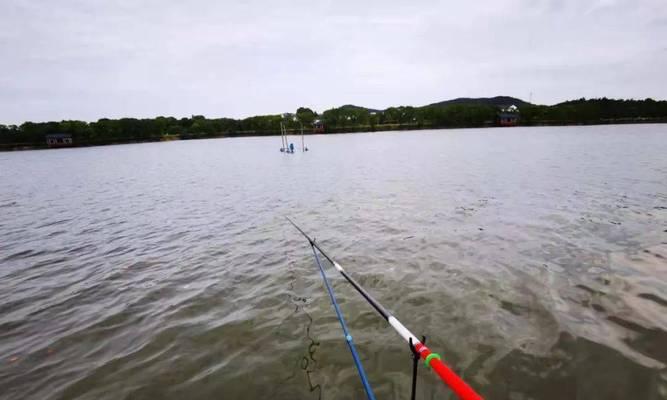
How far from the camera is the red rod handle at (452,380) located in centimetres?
201

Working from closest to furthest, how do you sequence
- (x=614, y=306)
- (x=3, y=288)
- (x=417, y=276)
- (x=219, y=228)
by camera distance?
(x=614, y=306) → (x=417, y=276) → (x=3, y=288) → (x=219, y=228)

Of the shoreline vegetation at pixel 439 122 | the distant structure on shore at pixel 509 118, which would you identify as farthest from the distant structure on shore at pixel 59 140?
the distant structure on shore at pixel 509 118

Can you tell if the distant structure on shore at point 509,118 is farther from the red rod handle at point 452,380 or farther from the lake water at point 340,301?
the red rod handle at point 452,380

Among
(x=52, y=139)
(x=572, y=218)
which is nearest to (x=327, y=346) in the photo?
(x=572, y=218)

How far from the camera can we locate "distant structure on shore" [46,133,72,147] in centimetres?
13975

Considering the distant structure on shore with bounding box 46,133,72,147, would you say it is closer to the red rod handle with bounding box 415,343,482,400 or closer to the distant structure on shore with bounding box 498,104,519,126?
the red rod handle with bounding box 415,343,482,400

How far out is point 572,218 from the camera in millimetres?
12719

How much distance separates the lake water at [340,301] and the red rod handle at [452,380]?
2445mm

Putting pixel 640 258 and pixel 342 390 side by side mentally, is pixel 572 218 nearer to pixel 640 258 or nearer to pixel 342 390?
pixel 640 258

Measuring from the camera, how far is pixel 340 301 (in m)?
7.19

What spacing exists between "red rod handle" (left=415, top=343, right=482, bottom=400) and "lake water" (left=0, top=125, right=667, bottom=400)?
8.02 feet

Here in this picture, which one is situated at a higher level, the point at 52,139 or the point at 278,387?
the point at 52,139

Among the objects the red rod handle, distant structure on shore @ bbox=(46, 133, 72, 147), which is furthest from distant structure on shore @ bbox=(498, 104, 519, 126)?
distant structure on shore @ bbox=(46, 133, 72, 147)

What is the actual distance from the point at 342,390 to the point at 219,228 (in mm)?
10884
